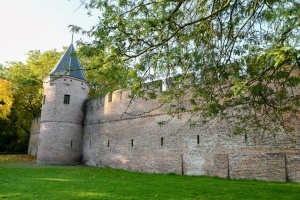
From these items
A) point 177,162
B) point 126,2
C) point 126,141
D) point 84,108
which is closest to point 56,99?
point 84,108

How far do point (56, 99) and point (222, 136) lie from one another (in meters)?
12.0

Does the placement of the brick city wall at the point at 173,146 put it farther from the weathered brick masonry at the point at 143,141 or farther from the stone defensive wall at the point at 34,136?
the stone defensive wall at the point at 34,136

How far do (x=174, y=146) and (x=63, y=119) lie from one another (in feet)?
29.9

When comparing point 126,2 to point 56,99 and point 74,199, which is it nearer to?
point 74,199

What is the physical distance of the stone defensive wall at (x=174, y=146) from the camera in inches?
414

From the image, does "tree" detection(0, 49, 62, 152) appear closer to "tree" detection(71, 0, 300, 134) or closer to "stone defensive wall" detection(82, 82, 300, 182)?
"stone defensive wall" detection(82, 82, 300, 182)

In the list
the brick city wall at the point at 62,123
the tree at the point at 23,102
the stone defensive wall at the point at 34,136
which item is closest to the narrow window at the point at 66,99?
Result: the brick city wall at the point at 62,123

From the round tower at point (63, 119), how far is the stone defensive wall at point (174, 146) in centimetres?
70

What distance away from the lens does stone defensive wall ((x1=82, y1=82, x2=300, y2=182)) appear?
34.5 ft

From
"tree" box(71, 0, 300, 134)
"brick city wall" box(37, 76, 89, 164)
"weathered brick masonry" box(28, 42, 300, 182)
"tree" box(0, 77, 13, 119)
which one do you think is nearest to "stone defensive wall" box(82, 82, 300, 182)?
"weathered brick masonry" box(28, 42, 300, 182)

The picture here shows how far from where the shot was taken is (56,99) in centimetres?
1944

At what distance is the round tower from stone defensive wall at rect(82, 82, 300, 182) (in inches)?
27.5

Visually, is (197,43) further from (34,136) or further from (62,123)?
(34,136)

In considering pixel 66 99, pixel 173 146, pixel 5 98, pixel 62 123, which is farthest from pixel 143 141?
pixel 5 98
